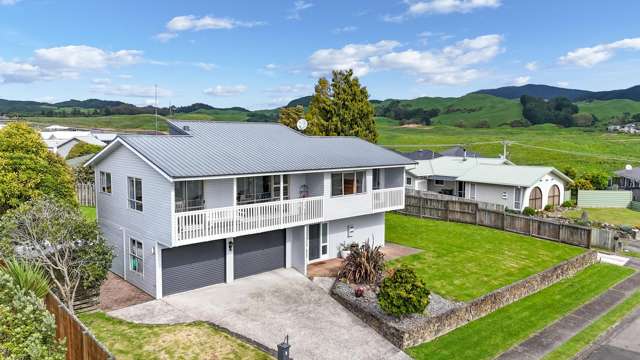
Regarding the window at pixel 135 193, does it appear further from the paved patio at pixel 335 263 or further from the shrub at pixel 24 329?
the shrub at pixel 24 329

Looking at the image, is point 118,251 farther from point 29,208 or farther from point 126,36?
point 126,36

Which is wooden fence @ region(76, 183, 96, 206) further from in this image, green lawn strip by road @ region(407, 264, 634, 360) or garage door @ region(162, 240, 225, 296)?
green lawn strip by road @ region(407, 264, 634, 360)

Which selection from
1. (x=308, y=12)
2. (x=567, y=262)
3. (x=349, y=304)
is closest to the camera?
(x=349, y=304)

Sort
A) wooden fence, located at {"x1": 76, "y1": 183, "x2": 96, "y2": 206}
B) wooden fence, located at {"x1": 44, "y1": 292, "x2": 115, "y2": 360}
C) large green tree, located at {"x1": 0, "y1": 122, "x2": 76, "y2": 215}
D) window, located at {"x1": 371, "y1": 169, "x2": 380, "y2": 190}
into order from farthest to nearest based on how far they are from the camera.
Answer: wooden fence, located at {"x1": 76, "y1": 183, "x2": 96, "y2": 206}, window, located at {"x1": 371, "y1": 169, "x2": 380, "y2": 190}, large green tree, located at {"x1": 0, "y1": 122, "x2": 76, "y2": 215}, wooden fence, located at {"x1": 44, "y1": 292, "x2": 115, "y2": 360}

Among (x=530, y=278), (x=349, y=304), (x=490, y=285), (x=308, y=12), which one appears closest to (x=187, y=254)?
(x=349, y=304)

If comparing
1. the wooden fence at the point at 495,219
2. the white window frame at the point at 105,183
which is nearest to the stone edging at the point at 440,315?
the wooden fence at the point at 495,219

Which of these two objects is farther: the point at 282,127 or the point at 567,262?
the point at 282,127

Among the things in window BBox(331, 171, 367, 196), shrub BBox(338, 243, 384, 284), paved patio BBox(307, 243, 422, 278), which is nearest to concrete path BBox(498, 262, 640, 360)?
shrub BBox(338, 243, 384, 284)

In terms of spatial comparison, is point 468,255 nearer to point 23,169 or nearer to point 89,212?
point 23,169
